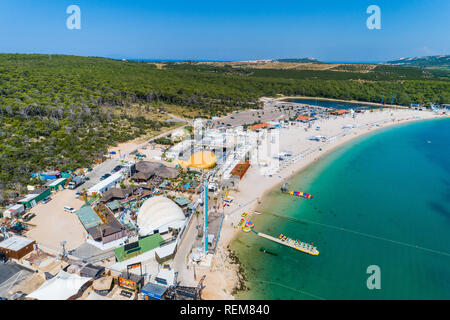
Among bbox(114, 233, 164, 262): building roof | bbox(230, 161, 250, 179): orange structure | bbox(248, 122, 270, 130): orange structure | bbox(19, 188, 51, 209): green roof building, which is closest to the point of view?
bbox(114, 233, 164, 262): building roof

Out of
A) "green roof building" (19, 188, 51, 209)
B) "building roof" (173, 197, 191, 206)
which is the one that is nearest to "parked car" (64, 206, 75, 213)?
"green roof building" (19, 188, 51, 209)

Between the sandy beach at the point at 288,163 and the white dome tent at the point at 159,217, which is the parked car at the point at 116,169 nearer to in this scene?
the white dome tent at the point at 159,217

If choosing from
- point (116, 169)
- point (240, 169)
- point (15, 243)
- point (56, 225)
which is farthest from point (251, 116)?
point (15, 243)

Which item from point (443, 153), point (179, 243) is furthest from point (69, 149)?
point (443, 153)

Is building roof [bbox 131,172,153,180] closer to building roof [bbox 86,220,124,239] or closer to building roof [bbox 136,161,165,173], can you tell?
building roof [bbox 136,161,165,173]
